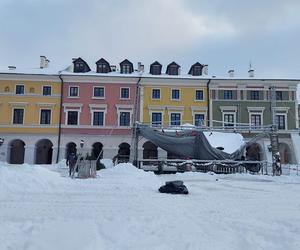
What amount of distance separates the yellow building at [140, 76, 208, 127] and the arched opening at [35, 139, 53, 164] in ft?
36.6

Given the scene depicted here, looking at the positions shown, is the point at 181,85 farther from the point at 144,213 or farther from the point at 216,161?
the point at 144,213

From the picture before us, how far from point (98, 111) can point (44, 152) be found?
8.03 metres

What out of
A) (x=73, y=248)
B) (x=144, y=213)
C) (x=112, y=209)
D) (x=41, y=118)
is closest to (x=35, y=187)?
(x=112, y=209)

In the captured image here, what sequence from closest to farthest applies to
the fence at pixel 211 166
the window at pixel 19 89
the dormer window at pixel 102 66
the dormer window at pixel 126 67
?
1. the fence at pixel 211 166
2. the window at pixel 19 89
3. the dormer window at pixel 102 66
4. the dormer window at pixel 126 67

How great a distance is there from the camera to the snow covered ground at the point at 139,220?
6199 mm

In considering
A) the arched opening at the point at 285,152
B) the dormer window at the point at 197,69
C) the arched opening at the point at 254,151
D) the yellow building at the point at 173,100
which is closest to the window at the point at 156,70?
the yellow building at the point at 173,100

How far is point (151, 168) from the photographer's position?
2870cm

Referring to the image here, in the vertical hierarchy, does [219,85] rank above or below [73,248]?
above

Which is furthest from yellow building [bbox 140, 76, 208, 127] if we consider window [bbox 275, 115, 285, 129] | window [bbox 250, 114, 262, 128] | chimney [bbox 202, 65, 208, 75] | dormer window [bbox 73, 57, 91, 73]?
window [bbox 275, 115, 285, 129]

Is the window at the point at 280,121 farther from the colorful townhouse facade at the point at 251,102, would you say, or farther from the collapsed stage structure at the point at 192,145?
the collapsed stage structure at the point at 192,145

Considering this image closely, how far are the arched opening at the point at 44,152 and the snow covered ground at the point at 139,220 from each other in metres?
28.2

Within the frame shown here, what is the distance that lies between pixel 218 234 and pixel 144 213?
257cm

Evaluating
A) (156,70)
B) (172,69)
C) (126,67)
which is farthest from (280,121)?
(126,67)

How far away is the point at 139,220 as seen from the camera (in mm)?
8047
